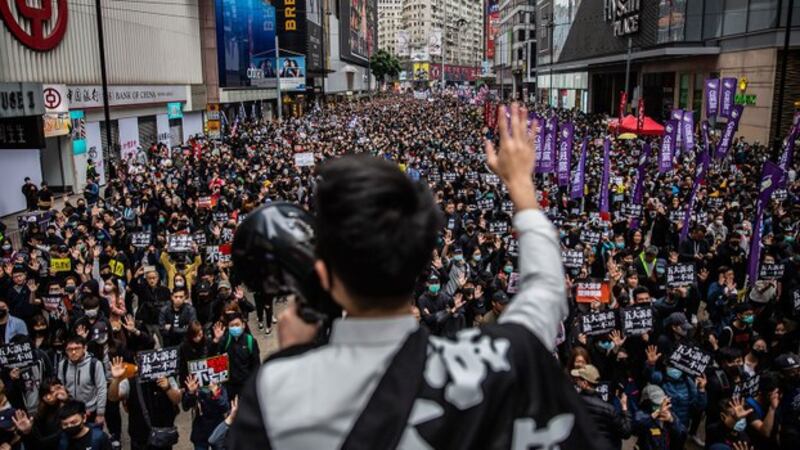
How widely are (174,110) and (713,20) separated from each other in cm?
2760

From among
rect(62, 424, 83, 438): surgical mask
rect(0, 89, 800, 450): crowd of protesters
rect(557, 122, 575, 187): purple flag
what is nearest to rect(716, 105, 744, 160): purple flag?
rect(0, 89, 800, 450): crowd of protesters

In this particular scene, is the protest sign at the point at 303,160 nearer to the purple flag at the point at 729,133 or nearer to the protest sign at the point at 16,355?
the purple flag at the point at 729,133

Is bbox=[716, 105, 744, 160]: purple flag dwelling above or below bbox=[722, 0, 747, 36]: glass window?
below

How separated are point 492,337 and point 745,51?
3256 centimetres

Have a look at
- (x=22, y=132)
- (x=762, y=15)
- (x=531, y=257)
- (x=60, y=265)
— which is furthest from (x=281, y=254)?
(x=762, y=15)

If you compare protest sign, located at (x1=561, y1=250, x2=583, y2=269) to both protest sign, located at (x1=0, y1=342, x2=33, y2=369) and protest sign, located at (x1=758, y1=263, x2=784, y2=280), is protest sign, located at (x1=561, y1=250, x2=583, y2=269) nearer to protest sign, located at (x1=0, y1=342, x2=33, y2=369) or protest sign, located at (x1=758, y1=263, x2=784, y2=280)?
protest sign, located at (x1=758, y1=263, x2=784, y2=280)

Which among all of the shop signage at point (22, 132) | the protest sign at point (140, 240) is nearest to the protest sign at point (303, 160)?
the shop signage at point (22, 132)

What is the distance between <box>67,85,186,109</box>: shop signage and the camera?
2421 centimetres

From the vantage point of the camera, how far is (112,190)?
1945cm

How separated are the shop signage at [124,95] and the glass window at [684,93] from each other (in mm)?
27689

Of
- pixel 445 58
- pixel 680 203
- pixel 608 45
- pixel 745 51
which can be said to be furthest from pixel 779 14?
pixel 445 58

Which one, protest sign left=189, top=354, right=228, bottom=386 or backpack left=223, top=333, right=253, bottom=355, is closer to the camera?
protest sign left=189, top=354, right=228, bottom=386

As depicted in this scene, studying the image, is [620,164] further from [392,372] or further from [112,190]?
[392,372]

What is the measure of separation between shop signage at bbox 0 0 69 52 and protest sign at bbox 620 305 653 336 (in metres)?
20.2
